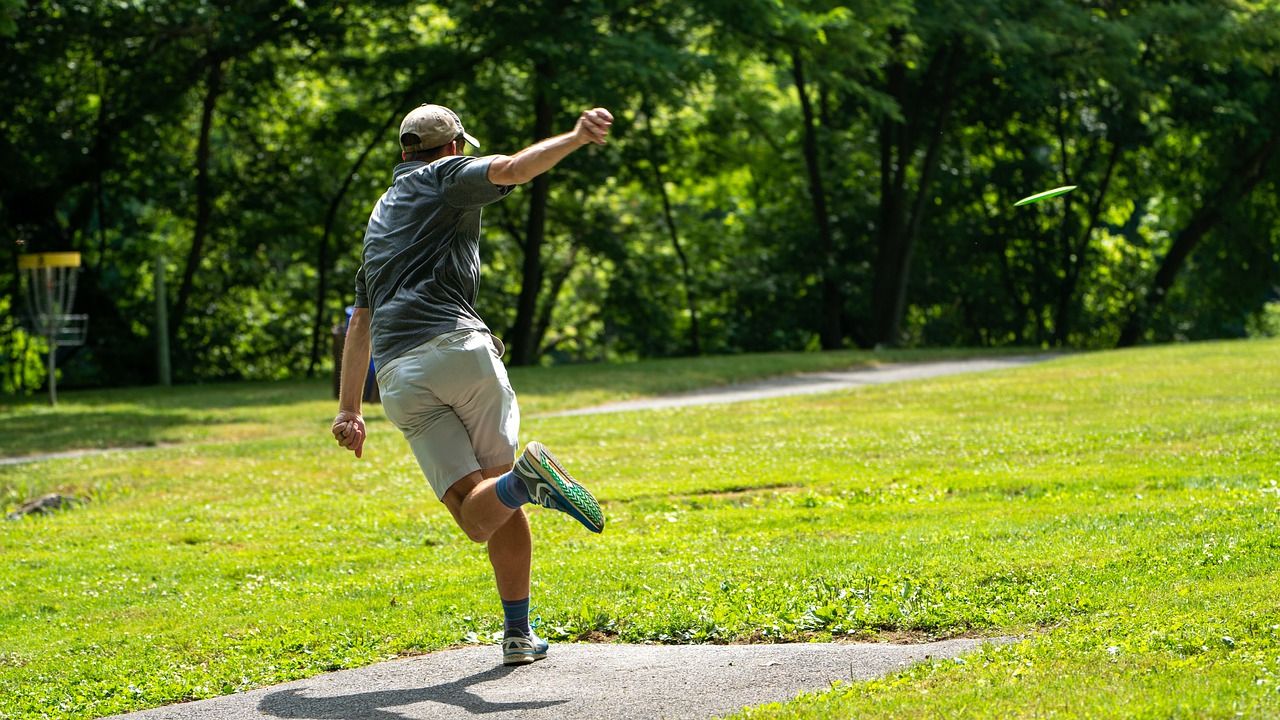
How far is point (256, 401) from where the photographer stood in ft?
64.3

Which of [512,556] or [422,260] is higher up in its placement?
[422,260]

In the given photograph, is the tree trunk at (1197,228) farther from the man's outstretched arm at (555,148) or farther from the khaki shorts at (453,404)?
the man's outstretched arm at (555,148)

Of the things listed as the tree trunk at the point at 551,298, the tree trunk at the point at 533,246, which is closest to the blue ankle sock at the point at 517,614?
the tree trunk at the point at 533,246

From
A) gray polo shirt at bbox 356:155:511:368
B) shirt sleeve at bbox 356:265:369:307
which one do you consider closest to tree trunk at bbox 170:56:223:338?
shirt sleeve at bbox 356:265:369:307

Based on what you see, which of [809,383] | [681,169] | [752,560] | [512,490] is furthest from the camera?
[681,169]

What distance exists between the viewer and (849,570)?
6.80 meters

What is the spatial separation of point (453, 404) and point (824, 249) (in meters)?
26.2

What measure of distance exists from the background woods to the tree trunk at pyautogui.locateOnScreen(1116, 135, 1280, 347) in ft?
0.22

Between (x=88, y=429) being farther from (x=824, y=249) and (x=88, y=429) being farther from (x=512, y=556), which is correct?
(x=824, y=249)

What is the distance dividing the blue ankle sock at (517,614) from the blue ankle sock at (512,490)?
0.52 m

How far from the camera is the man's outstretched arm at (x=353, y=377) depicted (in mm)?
5723

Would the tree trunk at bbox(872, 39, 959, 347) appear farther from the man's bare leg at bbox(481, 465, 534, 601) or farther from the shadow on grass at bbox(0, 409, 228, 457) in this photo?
the man's bare leg at bbox(481, 465, 534, 601)

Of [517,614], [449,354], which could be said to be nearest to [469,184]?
[449,354]

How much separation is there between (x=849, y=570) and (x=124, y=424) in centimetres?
1180
